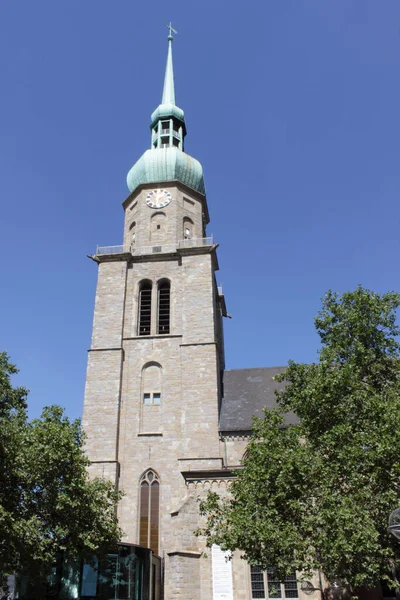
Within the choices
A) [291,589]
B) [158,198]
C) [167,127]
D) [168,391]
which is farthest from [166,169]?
[291,589]

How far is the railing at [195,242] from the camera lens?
34.4 m

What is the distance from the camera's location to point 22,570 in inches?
766

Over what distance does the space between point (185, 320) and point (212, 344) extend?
2.30 metres

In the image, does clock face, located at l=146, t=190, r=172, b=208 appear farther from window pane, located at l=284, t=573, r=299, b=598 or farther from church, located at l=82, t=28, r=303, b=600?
window pane, located at l=284, t=573, r=299, b=598

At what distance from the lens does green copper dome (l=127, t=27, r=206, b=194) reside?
38.1 metres

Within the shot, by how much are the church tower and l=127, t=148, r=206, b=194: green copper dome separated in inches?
3.2

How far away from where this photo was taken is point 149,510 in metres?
26.7

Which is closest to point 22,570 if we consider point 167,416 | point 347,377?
point 167,416

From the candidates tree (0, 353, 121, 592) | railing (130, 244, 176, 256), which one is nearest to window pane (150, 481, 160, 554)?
tree (0, 353, 121, 592)

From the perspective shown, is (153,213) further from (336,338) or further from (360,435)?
(360,435)

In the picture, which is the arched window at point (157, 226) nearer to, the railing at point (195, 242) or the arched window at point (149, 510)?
the railing at point (195, 242)

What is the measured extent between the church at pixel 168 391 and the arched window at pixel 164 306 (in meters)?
0.06

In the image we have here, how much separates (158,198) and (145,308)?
8.40 meters

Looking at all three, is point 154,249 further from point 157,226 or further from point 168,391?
point 168,391
